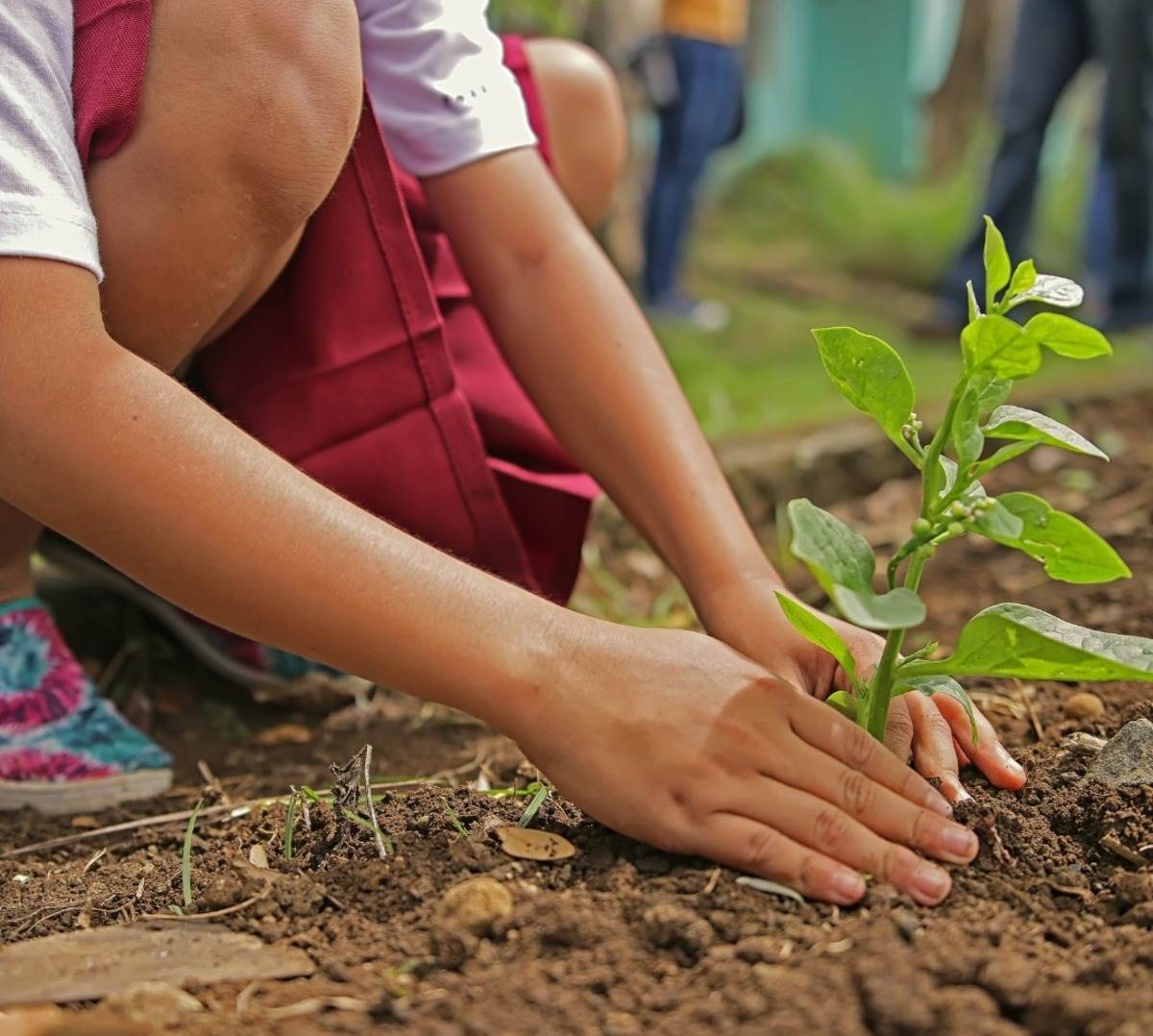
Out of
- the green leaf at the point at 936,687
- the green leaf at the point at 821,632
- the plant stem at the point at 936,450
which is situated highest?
the plant stem at the point at 936,450

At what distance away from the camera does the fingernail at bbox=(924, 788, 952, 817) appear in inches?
43.3

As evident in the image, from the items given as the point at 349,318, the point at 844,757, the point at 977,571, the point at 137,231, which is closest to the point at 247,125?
the point at 137,231

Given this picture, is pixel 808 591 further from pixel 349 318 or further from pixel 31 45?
pixel 31 45

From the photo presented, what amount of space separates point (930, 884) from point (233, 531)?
593 millimetres

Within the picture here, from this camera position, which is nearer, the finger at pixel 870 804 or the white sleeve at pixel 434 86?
the finger at pixel 870 804

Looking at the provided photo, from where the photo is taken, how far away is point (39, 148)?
113 cm

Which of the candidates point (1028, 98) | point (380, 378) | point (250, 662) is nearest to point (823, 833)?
point (380, 378)

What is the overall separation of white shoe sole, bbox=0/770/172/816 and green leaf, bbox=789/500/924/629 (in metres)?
0.93

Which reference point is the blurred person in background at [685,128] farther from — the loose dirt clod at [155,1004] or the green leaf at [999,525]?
the loose dirt clod at [155,1004]

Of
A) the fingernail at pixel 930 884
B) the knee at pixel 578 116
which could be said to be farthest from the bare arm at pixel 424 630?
the knee at pixel 578 116

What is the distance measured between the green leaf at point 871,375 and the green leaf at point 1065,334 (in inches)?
4.2

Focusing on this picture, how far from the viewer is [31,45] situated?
1165 mm

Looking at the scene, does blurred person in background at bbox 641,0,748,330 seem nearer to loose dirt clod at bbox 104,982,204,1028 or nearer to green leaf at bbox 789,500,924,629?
green leaf at bbox 789,500,924,629

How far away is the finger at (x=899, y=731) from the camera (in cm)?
120
